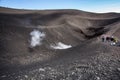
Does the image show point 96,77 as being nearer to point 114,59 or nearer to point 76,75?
point 76,75

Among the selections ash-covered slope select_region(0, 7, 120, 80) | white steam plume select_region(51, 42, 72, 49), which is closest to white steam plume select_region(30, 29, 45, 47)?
ash-covered slope select_region(0, 7, 120, 80)

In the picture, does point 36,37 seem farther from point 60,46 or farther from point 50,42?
point 60,46

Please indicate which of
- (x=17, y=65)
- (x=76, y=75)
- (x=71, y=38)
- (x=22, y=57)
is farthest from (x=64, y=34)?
(x=76, y=75)

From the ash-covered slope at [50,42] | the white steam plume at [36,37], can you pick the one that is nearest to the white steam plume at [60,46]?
the ash-covered slope at [50,42]

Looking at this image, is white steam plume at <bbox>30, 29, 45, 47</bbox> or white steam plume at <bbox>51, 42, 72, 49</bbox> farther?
white steam plume at <bbox>51, 42, 72, 49</bbox>

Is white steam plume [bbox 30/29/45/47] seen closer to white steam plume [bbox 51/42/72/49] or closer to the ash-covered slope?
the ash-covered slope

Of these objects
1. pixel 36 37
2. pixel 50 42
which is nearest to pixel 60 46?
pixel 50 42

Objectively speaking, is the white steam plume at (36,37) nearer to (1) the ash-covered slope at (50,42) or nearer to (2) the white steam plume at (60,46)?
(1) the ash-covered slope at (50,42)

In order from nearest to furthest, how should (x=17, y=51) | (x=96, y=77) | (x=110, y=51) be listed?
1. (x=96, y=77)
2. (x=110, y=51)
3. (x=17, y=51)
